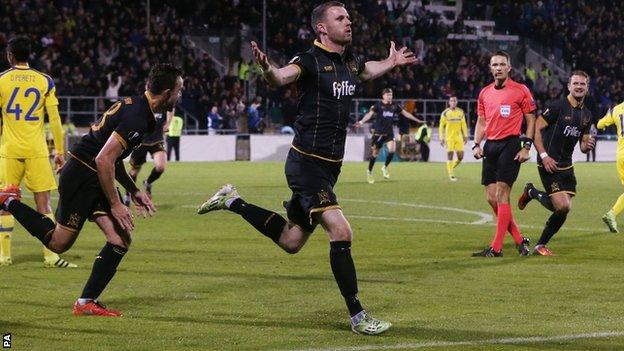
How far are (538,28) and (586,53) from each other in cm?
263

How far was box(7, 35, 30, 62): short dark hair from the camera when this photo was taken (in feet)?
41.9

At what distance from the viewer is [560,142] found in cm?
1499

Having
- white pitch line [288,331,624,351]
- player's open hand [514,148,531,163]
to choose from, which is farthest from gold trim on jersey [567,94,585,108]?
white pitch line [288,331,624,351]

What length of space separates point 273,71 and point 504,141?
21.9ft

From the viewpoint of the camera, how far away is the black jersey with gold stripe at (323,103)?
921cm

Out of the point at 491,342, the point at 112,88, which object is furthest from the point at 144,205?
the point at 112,88

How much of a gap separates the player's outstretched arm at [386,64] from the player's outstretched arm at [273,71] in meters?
0.91

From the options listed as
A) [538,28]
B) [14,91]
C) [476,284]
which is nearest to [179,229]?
[14,91]

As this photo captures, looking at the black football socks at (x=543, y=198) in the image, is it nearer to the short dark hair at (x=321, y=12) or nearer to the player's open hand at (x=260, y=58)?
the short dark hair at (x=321, y=12)

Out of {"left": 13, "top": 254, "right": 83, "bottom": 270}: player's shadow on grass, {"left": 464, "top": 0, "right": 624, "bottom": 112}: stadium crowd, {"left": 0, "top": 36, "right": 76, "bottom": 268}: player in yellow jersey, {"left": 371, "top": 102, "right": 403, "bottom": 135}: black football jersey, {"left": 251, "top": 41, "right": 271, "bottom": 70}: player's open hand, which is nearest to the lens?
{"left": 251, "top": 41, "right": 271, "bottom": 70}: player's open hand

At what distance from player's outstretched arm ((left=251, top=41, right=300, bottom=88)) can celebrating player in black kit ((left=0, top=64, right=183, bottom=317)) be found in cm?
92

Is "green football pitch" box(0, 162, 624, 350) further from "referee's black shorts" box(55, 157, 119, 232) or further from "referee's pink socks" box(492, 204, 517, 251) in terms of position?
"referee's black shorts" box(55, 157, 119, 232)

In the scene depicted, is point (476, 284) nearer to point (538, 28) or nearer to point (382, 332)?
point (382, 332)

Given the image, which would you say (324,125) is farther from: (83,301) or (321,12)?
(83,301)
